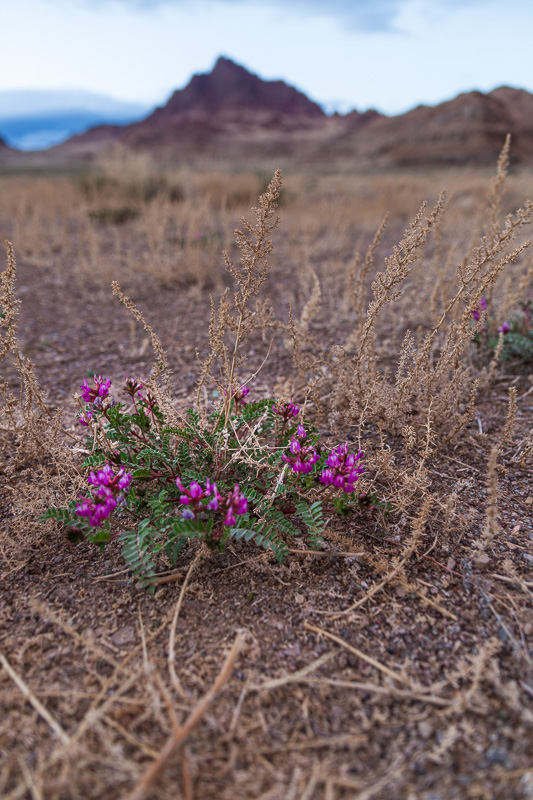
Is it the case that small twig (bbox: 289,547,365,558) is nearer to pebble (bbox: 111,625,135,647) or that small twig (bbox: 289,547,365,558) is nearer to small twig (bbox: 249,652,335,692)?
small twig (bbox: 249,652,335,692)

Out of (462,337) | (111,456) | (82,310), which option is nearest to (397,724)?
(111,456)

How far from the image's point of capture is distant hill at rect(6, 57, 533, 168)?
130 feet

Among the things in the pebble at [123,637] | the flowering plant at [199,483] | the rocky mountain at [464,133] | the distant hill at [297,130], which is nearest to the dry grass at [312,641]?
the pebble at [123,637]

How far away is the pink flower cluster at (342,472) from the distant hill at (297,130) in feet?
109

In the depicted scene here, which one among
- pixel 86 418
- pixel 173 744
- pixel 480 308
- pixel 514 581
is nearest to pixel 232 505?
pixel 173 744

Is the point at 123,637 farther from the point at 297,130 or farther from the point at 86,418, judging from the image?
the point at 297,130

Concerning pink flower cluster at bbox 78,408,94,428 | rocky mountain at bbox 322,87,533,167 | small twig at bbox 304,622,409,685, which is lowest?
small twig at bbox 304,622,409,685

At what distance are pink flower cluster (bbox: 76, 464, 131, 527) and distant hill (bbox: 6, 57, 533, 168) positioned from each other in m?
33.4

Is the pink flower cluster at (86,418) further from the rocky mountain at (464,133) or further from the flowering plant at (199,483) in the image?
the rocky mountain at (464,133)

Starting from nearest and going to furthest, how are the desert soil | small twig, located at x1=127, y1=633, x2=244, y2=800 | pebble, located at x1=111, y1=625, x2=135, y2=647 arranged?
small twig, located at x1=127, y1=633, x2=244, y2=800 → the desert soil → pebble, located at x1=111, y1=625, x2=135, y2=647

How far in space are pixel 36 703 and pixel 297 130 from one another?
280 feet

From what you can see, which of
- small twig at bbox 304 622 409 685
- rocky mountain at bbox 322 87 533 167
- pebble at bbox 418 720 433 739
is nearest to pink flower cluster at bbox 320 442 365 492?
small twig at bbox 304 622 409 685

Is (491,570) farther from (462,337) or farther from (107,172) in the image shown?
(107,172)

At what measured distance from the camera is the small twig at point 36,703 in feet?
3.93
